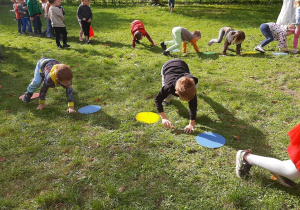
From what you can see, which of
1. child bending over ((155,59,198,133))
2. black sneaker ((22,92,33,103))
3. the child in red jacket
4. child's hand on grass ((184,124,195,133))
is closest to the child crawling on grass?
black sneaker ((22,92,33,103))

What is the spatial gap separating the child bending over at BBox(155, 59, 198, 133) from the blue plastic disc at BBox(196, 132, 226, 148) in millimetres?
204

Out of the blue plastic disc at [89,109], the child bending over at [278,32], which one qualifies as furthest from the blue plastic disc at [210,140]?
the child bending over at [278,32]

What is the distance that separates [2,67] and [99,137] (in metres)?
4.91

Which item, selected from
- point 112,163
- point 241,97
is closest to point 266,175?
point 112,163

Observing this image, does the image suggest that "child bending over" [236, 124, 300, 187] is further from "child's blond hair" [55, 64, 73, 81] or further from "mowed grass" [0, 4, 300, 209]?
"child's blond hair" [55, 64, 73, 81]

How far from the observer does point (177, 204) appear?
8.16 ft

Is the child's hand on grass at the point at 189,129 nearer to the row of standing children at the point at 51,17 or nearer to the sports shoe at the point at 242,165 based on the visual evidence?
the sports shoe at the point at 242,165

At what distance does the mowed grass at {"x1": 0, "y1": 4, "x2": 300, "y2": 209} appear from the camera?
259 centimetres

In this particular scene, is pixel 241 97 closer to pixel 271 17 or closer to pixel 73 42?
pixel 73 42

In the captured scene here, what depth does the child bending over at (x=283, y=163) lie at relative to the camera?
220 cm

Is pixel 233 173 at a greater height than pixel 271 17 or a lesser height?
lesser

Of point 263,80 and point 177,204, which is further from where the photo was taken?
point 263,80

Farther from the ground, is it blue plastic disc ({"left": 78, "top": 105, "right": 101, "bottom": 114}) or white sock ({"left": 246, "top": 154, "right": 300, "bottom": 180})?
white sock ({"left": 246, "top": 154, "right": 300, "bottom": 180})

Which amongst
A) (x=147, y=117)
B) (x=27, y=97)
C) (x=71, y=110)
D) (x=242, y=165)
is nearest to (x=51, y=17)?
(x=27, y=97)
